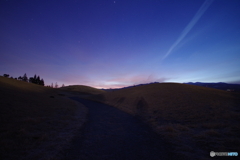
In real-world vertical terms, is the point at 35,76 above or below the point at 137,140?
above

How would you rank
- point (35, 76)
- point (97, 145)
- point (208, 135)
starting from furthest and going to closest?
point (35, 76) < point (208, 135) < point (97, 145)

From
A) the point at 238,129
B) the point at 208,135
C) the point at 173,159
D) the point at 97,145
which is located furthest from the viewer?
the point at 238,129

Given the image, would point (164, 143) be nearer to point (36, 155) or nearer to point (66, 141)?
point (66, 141)

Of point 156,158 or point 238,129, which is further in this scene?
point 238,129

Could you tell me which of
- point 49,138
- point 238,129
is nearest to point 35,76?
point 49,138

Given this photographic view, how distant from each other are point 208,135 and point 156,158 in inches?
209

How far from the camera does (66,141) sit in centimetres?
652

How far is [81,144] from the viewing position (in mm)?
6207

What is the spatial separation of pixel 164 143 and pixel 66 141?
613 centimetres

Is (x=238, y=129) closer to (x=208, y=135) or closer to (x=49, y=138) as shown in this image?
(x=208, y=135)

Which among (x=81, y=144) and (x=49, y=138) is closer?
(x=81, y=144)

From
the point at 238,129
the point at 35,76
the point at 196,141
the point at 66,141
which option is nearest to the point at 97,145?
the point at 66,141

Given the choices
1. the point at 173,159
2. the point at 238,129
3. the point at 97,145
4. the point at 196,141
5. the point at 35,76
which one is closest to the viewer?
the point at 173,159

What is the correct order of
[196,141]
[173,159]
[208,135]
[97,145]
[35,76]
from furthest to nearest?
[35,76] < [208,135] < [196,141] < [97,145] < [173,159]
